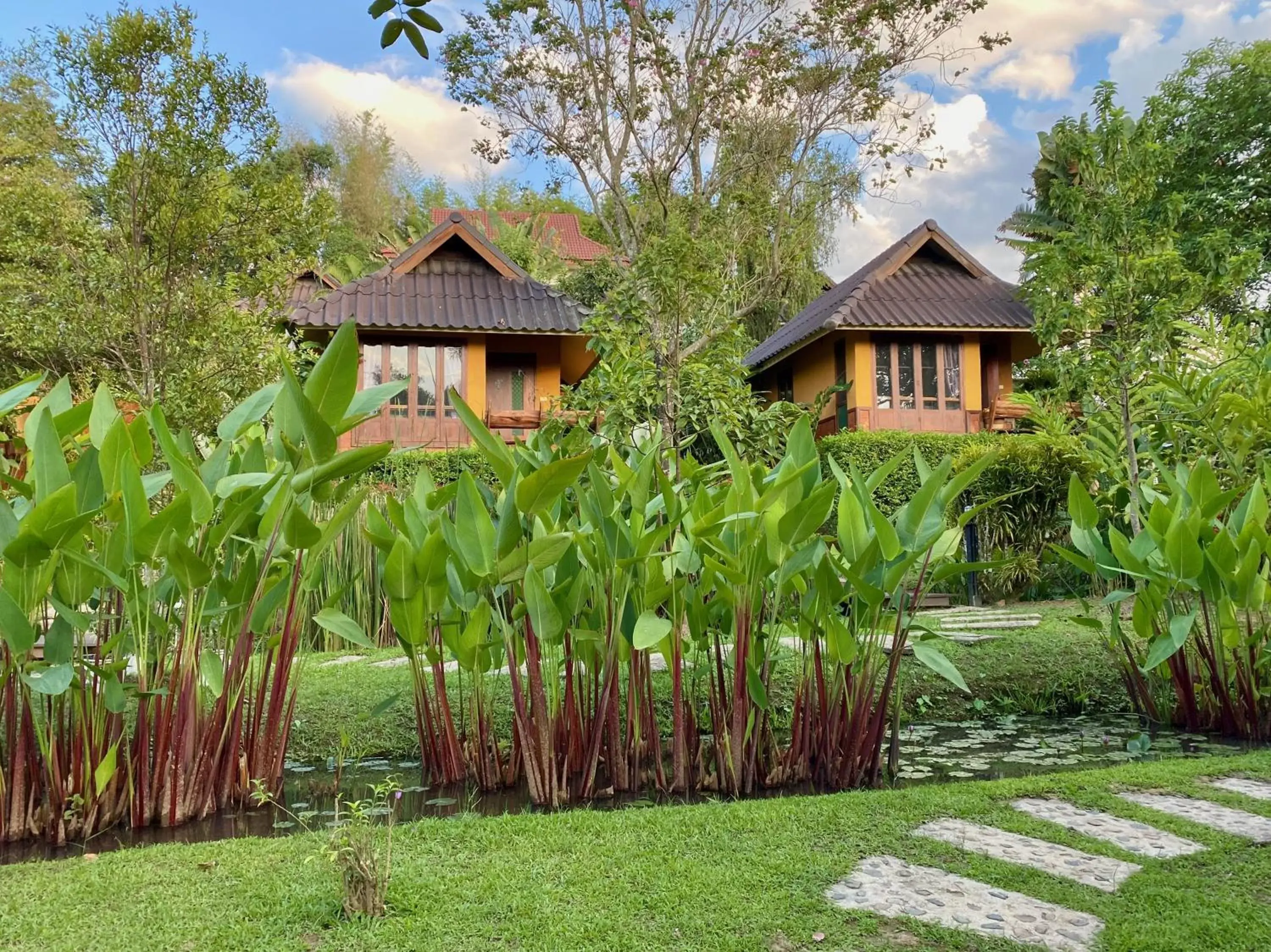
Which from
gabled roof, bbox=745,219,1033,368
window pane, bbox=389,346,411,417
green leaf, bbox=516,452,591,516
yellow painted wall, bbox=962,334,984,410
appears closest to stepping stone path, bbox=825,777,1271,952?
green leaf, bbox=516,452,591,516

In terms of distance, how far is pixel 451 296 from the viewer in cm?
1529

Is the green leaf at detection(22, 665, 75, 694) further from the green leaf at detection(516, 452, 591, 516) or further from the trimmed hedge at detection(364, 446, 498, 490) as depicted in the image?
the trimmed hedge at detection(364, 446, 498, 490)

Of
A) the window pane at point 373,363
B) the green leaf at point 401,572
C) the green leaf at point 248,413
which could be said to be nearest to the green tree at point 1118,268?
the green leaf at point 401,572

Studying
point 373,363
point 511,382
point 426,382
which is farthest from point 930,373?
point 373,363

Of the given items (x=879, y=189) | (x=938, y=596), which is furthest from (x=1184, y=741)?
(x=879, y=189)

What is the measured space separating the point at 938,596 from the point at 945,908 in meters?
7.30

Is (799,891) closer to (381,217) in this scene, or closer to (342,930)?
(342,930)

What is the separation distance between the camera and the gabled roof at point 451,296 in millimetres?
14328

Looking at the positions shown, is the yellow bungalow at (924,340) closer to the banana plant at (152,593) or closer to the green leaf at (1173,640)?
the green leaf at (1173,640)

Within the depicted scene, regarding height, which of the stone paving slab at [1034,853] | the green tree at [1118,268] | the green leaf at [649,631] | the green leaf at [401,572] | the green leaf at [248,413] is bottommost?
the stone paving slab at [1034,853]

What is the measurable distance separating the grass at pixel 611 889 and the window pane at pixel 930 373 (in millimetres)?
14916

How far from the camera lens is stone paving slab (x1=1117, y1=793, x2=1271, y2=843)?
7.30 ft

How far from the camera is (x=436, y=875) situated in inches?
71.6

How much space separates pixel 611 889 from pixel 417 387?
1421 centimetres
